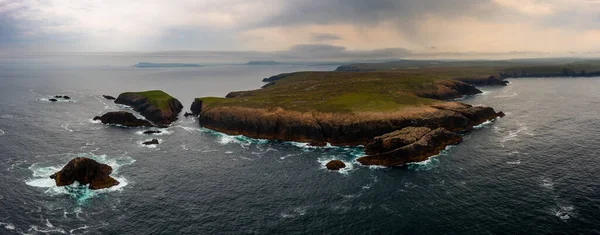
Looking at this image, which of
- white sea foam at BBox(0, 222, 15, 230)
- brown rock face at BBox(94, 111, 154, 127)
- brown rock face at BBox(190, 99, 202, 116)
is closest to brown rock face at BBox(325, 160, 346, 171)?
white sea foam at BBox(0, 222, 15, 230)

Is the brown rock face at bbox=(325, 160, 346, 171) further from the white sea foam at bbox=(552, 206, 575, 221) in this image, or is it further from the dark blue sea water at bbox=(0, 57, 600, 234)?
the white sea foam at bbox=(552, 206, 575, 221)

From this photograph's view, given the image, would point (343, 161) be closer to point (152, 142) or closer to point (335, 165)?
point (335, 165)

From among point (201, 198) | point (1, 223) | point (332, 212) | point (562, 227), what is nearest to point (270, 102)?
point (201, 198)

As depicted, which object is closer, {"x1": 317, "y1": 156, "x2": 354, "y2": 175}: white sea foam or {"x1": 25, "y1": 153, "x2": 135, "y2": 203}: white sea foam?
{"x1": 25, "y1": 153, "x2": 135, "y2": 203}: white sea foam

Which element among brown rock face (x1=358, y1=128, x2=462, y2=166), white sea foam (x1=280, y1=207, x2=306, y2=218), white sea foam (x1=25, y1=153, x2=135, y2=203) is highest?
brown rock face (x1=358, y1=128, x2=462, y2=166)

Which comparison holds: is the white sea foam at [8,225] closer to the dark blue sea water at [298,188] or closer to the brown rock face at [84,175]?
the dark blue sea water at [298,188]

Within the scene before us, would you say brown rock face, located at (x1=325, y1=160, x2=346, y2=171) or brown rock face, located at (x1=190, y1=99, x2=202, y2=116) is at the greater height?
brown rock face, located at (x1=190, y1=99, x2=202, y2=116)

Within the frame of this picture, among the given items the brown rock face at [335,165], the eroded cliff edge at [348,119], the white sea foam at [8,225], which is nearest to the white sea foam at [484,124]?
the eroded cliff edge at [348,119]
